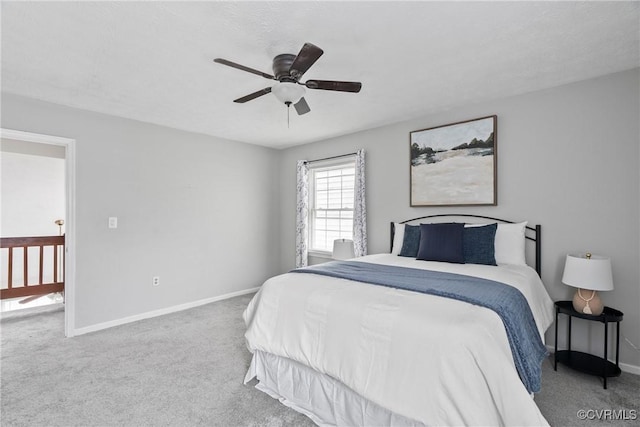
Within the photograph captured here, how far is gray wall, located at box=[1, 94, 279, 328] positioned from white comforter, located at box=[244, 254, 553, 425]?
2.46m

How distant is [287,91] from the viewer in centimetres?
232

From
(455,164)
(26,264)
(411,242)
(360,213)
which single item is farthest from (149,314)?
(455,164)

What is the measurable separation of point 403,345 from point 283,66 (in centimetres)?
203

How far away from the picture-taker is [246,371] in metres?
2.61

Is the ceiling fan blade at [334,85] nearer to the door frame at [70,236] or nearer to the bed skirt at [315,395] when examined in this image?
the bed skirt at [315,395]

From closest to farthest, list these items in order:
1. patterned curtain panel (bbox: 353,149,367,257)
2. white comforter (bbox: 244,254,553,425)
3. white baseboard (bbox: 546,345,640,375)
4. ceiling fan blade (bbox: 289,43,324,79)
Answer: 1. white comforter (bbox: 244,254,553,425)
2. ceiling fan blade (bbox: 289,43,324,79)
3. white baseboard (bbox: 546,345,640,375)
4. patterned curtain panel (bbox: 353,149,367,257)

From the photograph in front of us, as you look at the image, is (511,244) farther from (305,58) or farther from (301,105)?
(305,58)

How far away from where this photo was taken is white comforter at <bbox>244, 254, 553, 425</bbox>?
1.40 m

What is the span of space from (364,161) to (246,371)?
294 centimetres

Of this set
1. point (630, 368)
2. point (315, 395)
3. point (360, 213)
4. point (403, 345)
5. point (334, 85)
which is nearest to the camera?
point (403, 345)

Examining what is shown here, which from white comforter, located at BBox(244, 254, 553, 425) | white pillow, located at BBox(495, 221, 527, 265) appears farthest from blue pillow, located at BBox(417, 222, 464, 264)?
white comforter, located at BBox(244, 254, 553, 425)

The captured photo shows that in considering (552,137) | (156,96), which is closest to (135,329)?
(156,96)

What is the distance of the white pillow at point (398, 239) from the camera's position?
3672 millimetres

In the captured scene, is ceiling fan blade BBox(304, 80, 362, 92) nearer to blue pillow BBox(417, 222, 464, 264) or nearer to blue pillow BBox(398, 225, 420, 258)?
blue pillow BBox(417, 222, 464, 264)
